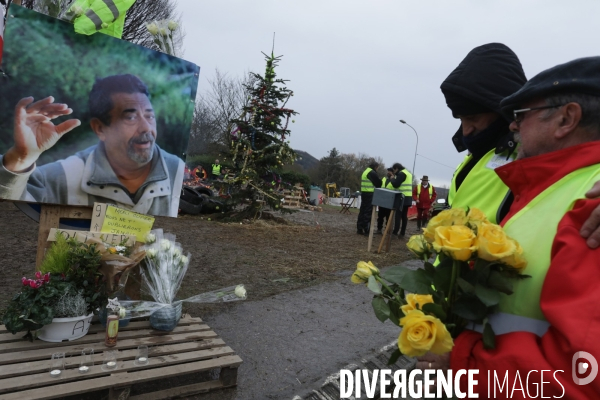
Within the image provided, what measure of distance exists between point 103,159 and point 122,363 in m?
1.71

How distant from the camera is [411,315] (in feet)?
3.87

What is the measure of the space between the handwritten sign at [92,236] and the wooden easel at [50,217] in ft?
0.45

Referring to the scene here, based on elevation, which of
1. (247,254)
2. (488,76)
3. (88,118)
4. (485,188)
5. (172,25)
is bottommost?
(247,254)

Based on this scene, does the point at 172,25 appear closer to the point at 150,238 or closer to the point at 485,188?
the point at 150,238

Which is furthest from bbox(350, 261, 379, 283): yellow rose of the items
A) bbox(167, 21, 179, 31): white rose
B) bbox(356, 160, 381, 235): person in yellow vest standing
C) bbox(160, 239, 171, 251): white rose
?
bbox(356, 160, 381, 235): person in yellow vest standing

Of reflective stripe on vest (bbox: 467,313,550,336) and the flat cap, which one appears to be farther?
the flat cap

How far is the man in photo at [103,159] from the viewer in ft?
10.1

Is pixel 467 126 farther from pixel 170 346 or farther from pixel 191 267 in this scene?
pixel 191 267

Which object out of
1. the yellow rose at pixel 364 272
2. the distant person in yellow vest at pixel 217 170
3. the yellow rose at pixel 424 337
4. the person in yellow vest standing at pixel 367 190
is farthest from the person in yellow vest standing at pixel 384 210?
the yellow rose at pixel 424 337

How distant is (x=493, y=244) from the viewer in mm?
1128

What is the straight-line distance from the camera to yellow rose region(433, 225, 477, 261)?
1.16m

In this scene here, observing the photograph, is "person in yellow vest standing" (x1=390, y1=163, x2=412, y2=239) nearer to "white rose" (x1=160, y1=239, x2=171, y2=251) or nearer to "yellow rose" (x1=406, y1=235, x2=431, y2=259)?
"white rose" (x1=160, y1=239, x2=171, y2=251)

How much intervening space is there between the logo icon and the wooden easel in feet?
11.1

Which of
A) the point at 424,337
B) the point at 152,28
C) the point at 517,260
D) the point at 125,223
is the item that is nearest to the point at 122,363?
the point at 125,223
